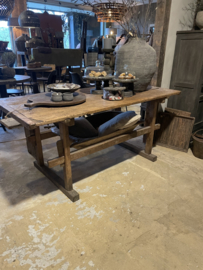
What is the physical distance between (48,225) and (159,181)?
1.14 m

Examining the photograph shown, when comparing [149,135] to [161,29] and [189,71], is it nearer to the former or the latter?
[189,71]

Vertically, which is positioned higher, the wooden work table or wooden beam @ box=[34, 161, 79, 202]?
the wooden work table

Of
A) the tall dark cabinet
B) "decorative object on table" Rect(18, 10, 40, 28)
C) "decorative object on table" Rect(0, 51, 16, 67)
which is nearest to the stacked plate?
the tall dark cabinet

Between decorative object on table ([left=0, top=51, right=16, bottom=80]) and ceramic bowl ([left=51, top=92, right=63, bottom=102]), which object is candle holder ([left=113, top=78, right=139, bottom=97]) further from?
decorative object on table ([left=0, top=51, right=16, bottom=80])

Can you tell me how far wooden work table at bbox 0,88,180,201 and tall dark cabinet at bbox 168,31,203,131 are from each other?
69cm

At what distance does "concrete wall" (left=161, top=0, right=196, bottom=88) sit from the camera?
2.61 m

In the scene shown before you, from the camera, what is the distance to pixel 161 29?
256cm

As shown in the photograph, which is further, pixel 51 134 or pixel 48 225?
pixel 51 134

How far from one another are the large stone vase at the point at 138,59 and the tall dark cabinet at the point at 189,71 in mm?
863

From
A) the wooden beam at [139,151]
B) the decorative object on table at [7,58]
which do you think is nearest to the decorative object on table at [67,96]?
the wooden beam at [139,151]

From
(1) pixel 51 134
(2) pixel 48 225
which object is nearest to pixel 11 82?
(1) pixel 51 134

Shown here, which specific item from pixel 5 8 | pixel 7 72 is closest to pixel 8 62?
pixel 7 72

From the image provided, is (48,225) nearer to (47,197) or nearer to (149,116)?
(47,197)

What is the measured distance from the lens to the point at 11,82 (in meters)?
3.02
